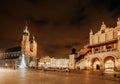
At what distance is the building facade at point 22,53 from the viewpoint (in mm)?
164500

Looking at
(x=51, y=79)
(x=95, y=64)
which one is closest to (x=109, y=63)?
(x=95, y=64)

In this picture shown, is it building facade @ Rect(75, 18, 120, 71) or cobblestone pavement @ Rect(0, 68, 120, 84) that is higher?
building facade @ Rect(75, 18, 120, 71)

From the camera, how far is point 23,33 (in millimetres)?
176375

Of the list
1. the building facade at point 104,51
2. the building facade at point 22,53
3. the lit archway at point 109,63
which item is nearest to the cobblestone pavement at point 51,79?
the building facade at point 104,51

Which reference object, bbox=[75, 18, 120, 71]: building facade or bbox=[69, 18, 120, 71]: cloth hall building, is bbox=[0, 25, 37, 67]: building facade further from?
bbox=[75, 18, 120, 71]: building facade

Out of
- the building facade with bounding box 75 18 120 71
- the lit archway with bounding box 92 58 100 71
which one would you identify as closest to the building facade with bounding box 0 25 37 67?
the building facade with bounding box 75 18 120 71

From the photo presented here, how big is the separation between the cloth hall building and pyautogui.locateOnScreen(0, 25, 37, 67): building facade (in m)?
109

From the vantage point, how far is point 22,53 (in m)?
165

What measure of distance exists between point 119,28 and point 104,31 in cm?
740

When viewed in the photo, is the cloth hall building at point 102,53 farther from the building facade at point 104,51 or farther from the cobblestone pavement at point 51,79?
the cobblestone pavement at point 51,79

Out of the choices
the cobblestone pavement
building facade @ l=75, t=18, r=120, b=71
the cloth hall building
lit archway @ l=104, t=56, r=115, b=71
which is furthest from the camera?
lit archway @ l=104, t=56, r=115, b=71

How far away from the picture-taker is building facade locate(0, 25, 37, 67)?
164500 millimetres

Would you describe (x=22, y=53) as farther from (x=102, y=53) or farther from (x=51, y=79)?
(x=51, y=79)

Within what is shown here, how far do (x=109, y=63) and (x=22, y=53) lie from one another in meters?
128
